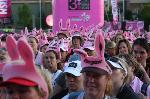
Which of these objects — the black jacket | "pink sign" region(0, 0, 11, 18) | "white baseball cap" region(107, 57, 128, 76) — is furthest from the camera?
"pink sign" region(0, 0, 11, 18)

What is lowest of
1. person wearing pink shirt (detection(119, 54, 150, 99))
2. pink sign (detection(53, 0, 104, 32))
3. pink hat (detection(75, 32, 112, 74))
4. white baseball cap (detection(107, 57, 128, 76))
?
person wearing pink shirt (detection(119, 54, 150, 99))

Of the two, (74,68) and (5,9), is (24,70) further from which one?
(5,9)

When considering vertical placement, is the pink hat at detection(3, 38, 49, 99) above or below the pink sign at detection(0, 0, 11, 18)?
below

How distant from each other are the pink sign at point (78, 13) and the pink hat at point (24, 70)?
16.1 metres

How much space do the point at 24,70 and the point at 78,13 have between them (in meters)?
16.3

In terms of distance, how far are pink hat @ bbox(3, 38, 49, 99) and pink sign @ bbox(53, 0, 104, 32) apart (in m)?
16.1

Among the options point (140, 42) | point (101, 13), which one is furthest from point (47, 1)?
point (140, 42)

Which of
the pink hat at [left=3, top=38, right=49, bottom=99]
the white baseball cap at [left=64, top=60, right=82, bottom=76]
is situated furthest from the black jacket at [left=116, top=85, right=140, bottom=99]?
the pink hat at [left=3, top=38, right=49, bottom=99]

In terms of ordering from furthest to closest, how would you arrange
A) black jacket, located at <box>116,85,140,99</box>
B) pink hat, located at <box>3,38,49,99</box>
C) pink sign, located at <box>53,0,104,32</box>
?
pink sign, located at <box>53,0,104,32</box>
black jacket, located at <box>116,85,140,99</box>
pink hat, located at <box>3,38,49,99</box>

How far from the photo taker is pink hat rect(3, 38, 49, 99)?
10.8 ft

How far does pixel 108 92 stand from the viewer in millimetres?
4488

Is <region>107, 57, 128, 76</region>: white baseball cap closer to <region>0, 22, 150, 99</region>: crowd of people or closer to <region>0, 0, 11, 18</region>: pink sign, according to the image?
<region>0, 22, 150, 99</region>: crowd of people

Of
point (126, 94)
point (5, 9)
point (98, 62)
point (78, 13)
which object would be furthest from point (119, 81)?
point (78, 13)

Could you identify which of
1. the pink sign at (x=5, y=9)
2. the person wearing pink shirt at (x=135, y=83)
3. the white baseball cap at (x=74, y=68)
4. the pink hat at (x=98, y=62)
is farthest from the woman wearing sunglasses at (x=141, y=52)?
the pink sign at (x=5, y=9)
